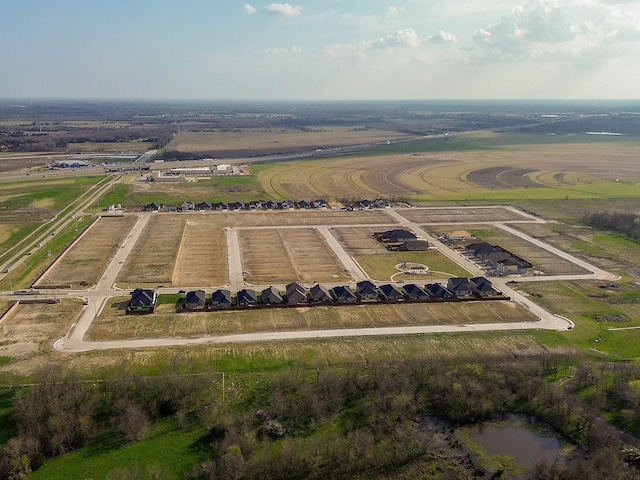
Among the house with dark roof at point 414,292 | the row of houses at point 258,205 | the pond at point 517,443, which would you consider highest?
the row of houses at point 258,205

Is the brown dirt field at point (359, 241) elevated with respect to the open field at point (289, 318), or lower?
elevated

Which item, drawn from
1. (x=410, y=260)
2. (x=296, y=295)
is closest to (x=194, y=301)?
(x=296, y=295)

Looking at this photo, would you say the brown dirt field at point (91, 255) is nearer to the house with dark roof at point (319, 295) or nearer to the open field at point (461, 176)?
the house with dark roof at point (319, 295)

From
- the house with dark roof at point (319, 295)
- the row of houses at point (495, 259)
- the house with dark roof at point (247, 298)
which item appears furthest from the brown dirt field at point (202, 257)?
the row of houses at point (495, 259)

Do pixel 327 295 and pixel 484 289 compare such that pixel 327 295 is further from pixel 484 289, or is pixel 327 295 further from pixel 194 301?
pixel 484 289

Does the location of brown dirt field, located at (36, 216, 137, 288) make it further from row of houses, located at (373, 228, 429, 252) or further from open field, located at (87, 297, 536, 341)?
row of houses, located at (373, 228, 429, 252)

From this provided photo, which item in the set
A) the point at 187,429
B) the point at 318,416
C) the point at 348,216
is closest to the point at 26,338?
the point at 187,429
